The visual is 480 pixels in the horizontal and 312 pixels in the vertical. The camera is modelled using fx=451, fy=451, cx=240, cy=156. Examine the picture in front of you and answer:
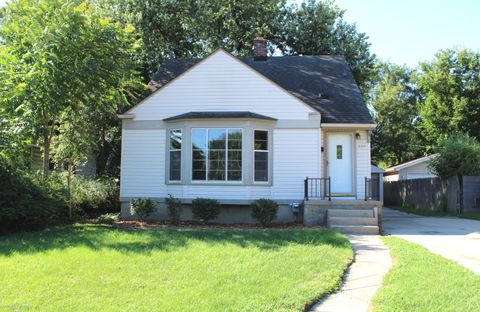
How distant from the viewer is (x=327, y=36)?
79.9 feet

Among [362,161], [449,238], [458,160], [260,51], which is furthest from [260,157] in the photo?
[458,160]

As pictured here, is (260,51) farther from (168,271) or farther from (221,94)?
(168,271)

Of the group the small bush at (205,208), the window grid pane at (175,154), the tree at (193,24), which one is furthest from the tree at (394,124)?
the small bush at (205,208)

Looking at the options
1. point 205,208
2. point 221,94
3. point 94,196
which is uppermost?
point 221,94

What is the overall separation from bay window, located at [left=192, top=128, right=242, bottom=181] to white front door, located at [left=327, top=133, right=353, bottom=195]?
309 centimetres

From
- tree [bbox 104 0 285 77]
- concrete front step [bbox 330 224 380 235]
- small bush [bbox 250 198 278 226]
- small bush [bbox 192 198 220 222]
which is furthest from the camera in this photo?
tree [bbox 104 0 285 77]

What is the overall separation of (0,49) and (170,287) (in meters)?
9.44

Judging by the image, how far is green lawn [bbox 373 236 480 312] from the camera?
17.1 feet

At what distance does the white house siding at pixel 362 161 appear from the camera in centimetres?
1435

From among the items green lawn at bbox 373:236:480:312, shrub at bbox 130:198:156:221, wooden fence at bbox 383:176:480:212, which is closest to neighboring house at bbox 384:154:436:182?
wooden fence at bbox 383:176:480:212

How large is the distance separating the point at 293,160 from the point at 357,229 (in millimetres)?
3160

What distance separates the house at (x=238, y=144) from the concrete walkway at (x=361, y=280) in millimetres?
4230

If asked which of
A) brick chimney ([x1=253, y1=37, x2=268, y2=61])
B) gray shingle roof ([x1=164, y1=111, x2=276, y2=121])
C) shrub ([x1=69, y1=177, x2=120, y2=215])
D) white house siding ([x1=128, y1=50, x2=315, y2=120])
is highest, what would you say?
brick chimney ([x1=253, y1=37, x2=268, y2=61])

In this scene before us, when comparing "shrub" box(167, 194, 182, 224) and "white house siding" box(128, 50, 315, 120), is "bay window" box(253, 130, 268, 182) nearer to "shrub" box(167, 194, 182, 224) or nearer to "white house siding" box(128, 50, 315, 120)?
"white house siding" box(128, 50, 315, 120)
